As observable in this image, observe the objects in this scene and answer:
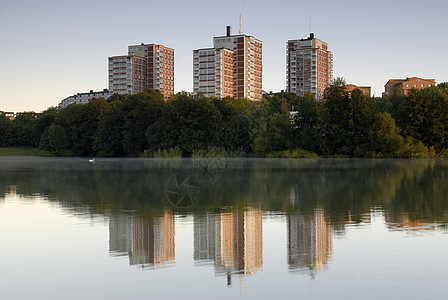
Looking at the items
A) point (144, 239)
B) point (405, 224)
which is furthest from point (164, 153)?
point (144, 239)

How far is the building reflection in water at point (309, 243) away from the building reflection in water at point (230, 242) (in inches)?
27.1

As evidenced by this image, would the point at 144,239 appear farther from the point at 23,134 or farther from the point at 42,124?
the point at 23,134

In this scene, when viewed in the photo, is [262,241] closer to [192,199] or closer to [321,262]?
[321,262]

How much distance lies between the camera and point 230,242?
10.9 m

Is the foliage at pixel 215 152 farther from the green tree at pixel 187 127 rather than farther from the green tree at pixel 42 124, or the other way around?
the green tree at pixel 42 124

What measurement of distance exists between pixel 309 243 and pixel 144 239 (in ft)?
12.2

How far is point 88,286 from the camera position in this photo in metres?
7.72

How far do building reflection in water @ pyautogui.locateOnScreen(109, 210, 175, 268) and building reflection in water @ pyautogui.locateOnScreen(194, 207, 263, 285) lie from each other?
2.16 ft

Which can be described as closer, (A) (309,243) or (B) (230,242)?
(A) (309,243)

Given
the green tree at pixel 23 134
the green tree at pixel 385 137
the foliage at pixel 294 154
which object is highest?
the green tree at pixel 23 134

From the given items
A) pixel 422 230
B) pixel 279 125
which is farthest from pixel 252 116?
pixel 422 230

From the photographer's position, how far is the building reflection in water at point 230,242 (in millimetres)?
8855

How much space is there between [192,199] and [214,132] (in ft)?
265

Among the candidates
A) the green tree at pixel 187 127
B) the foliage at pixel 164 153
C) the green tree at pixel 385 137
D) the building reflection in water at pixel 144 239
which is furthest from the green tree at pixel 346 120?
the building reflection in water at pixel 144 239
